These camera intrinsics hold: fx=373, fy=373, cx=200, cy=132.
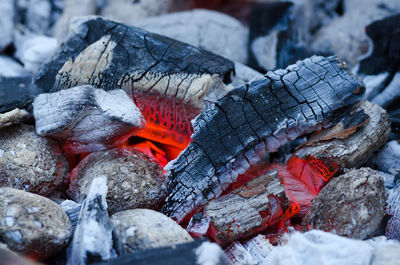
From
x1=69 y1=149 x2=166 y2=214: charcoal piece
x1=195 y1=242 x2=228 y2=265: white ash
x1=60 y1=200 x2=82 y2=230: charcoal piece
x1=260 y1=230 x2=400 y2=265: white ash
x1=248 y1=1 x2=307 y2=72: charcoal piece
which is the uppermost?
x1=248 y1=1 x2=307 y2=72: charcoal piece

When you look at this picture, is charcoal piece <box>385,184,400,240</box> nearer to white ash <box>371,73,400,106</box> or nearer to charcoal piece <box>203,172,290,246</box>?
charcoal piece <box>203,172,290,246</box>

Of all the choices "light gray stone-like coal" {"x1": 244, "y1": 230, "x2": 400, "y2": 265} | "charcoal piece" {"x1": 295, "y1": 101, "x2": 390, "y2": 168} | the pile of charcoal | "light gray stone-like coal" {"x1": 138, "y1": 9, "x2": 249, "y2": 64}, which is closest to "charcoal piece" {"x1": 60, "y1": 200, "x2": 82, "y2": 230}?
the pile of charcoal

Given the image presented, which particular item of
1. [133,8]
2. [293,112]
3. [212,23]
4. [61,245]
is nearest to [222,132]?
[293,112]

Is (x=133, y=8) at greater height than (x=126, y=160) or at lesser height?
greater

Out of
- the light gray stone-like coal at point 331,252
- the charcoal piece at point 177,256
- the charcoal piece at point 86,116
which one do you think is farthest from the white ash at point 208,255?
the charcoal piece at point 86,116

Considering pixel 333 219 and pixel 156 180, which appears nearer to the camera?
pixel 333 219

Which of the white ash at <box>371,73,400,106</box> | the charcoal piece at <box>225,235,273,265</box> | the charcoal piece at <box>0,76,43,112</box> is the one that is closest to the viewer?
the charcoal piece at <box>225,235,273,265</box>

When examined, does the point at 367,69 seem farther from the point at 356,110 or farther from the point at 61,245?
the point at 61,245
